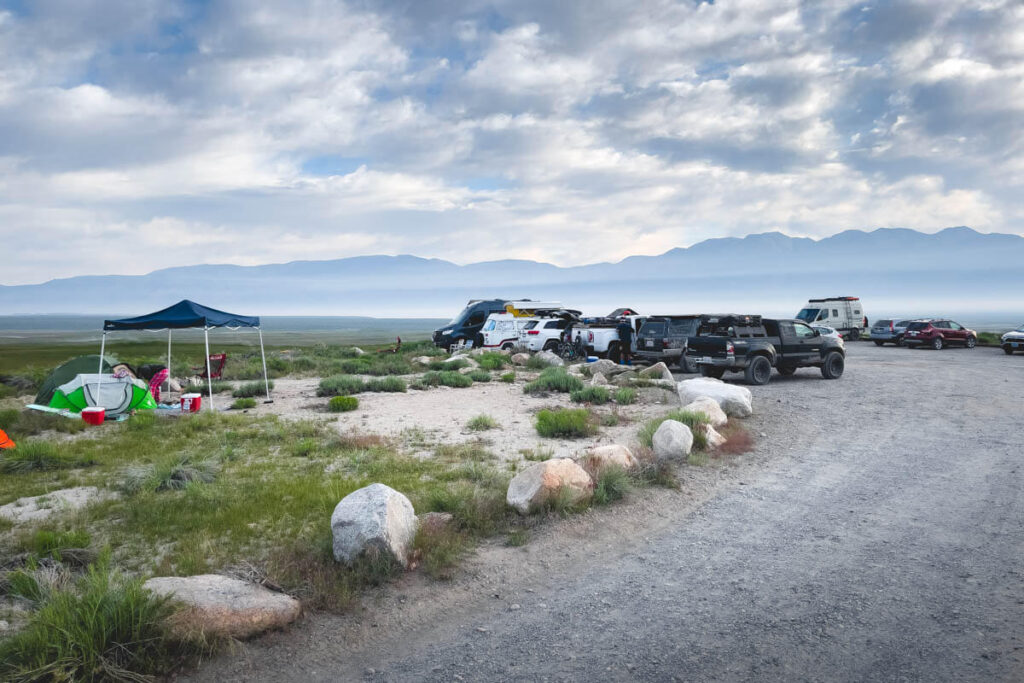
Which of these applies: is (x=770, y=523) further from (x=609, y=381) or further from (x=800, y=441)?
(x=609, y=381)

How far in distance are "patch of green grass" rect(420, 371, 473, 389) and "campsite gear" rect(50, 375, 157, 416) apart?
25.3ft

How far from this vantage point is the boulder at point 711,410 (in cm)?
1084

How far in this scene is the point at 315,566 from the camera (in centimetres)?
511

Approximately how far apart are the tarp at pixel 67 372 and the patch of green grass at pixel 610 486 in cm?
1402

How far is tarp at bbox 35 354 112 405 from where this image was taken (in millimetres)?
14898

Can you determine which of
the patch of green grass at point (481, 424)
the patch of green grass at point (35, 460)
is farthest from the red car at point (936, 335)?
the patch of green grass at point (35, 460)

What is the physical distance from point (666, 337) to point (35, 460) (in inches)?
665

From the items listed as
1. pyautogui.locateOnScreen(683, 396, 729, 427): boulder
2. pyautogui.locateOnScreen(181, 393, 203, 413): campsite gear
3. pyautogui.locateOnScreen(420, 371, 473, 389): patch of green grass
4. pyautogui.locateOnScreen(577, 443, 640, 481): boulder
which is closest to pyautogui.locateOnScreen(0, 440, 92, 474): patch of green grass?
pyautogui.locateOnScreen(181, 393, 203, 413): campsite gear

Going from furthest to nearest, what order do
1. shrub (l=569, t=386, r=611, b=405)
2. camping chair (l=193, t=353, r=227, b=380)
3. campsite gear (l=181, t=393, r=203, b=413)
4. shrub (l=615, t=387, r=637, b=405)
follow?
1. camping chair (l=193, t=353, r=227, b=380)
2. shrub (l=569, t=386, r=611, b=405)
3. shrub (l=615, t=387, r=637, b=405)
4. campsite gear (l=181, t=393, r=203, b=413)

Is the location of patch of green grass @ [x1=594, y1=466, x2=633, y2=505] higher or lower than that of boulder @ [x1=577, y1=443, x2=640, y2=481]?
lower

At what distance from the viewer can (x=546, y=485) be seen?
6605 mm

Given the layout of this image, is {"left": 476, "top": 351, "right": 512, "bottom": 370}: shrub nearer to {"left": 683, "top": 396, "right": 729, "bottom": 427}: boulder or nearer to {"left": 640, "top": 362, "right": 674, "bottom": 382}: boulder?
{"left": 640, "top": 362, "right": 674, "bottom": 382}: boulder

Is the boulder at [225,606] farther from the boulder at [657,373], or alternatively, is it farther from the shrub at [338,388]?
the boulder at [657,373]

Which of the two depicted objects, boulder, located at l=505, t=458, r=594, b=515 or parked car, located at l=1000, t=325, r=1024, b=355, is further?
parked car, located at l=1000, t=325, r=1024, b=355
